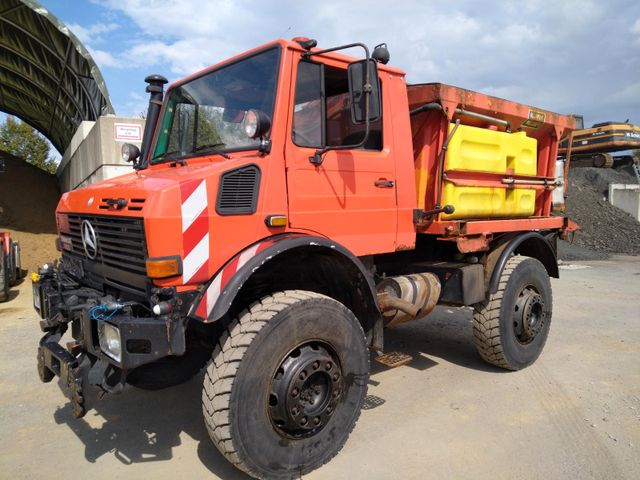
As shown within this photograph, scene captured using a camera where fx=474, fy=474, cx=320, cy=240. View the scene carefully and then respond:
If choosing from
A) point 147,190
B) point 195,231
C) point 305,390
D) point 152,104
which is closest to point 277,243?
point 195,231

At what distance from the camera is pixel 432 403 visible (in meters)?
4.01

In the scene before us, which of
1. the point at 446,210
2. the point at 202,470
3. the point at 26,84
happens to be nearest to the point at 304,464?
the point at 202,470

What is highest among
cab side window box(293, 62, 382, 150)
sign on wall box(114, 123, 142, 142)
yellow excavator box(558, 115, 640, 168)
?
yellow excavator box(558, 115, 640, 168)

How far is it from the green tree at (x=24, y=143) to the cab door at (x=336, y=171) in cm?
3846

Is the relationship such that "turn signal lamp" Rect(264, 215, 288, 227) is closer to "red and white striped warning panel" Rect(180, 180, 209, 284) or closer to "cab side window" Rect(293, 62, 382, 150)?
"red and white striped warning panel" Rect(180, 180, 209, 284)

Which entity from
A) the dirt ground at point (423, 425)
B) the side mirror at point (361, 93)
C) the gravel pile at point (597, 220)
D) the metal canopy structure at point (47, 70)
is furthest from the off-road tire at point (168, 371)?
the gravel pile at point (597, 220)

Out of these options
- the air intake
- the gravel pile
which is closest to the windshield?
the air intake

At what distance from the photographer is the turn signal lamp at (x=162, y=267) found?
2.50 meters

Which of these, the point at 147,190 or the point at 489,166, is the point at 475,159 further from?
the point at 147,190

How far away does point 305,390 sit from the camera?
2.92 metres

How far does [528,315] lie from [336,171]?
2.76 metres

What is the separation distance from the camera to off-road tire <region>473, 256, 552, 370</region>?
4.51 metres

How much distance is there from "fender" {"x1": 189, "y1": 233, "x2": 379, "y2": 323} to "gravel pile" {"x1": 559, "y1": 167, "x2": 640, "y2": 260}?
13.7m

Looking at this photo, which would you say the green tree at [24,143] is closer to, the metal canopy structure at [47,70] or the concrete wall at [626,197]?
the metal canopy structure at [47,70]
